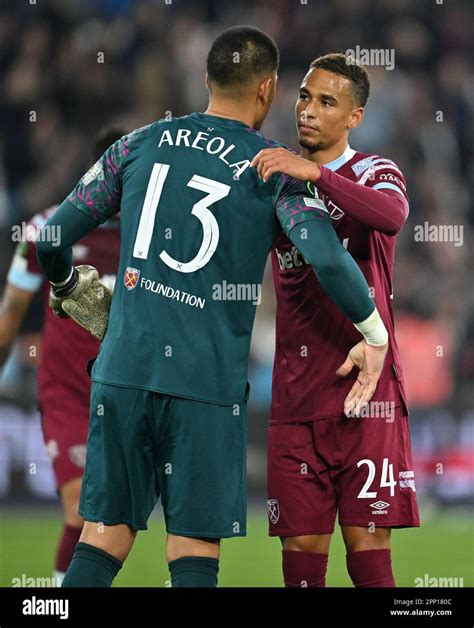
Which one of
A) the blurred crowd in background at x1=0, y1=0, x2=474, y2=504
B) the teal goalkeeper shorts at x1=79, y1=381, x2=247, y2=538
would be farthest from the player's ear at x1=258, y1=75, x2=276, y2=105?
the blurred crowd in background at x1=0, y1=0, x2=474, y2=504

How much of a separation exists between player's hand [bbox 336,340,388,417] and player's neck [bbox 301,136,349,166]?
0.79 m

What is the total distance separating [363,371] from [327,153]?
913 millimetres

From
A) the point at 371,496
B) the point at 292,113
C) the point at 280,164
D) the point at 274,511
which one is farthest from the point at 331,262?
the point at 292,113

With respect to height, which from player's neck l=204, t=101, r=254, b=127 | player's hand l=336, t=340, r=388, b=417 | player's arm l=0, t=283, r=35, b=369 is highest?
player's neck l=204, t=101, r=254, b=127

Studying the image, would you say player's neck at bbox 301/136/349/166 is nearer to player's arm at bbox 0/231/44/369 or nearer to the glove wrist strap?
the glove wrist strap

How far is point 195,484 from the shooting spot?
12.0 feet

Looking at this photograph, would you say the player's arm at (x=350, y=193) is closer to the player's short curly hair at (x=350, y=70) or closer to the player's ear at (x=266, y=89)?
the player's ear at (x=266, y=89)

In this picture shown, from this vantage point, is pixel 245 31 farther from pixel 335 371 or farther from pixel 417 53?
pixel 417 53

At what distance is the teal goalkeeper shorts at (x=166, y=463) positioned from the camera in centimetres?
366

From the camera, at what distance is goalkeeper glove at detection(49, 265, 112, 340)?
13.0 ft

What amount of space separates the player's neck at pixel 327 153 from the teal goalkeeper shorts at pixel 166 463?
3.84 feet

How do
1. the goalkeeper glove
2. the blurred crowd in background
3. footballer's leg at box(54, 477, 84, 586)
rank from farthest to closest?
the blurred crowd in background
footballer's leg at box(54, 477, 84, 586)
the goalkeeper glove

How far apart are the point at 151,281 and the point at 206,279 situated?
0.18 meters
